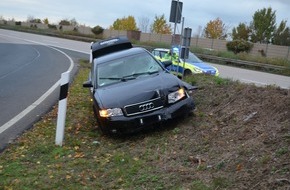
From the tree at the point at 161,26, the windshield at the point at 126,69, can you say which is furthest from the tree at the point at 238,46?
the tree at the point at 161,26

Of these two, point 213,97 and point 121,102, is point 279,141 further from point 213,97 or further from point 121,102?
point 213,97

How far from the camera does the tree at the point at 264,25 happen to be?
71.4 m

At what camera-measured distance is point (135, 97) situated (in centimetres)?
686

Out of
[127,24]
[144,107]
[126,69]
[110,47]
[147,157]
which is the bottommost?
[127,24]

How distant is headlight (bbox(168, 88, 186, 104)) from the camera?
7.03 meters

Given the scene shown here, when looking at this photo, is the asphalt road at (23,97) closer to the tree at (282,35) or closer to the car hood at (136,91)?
the car hood at (136,91)

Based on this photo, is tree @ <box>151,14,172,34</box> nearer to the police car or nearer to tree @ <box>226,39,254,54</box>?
tree @ <box>226,39,254,54</box>

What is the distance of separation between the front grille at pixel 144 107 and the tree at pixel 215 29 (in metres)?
81.4

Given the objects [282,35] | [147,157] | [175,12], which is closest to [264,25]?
[282,35]

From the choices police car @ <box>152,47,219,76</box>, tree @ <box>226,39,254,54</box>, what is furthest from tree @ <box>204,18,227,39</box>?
police car @ <box>152,47,219,76</box>

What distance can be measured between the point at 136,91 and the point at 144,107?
0.41 metres

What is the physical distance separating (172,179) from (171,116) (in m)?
2.25

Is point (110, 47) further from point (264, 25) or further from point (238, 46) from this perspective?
point (264, 25)

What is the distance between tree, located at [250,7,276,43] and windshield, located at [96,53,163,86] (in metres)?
67.2
